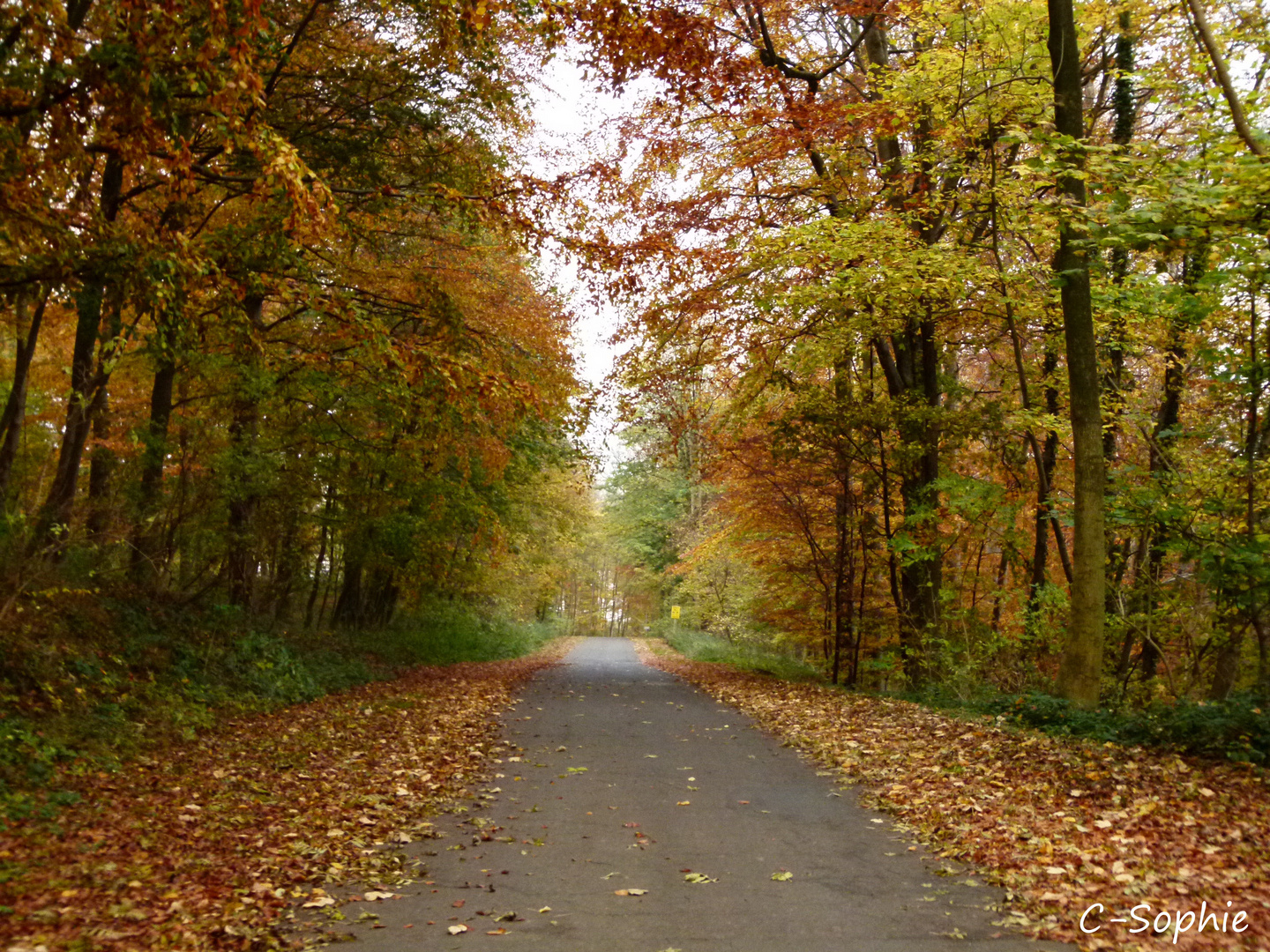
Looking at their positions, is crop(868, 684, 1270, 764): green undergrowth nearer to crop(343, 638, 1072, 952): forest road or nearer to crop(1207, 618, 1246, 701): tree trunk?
crop(1207, 618, 1246, 701): tree trunk

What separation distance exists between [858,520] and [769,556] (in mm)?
3200

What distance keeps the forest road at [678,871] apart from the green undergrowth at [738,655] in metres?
11.2

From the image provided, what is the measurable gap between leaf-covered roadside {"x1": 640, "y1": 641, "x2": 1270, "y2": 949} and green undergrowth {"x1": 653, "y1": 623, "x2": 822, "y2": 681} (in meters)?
10.2

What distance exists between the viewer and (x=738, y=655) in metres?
26.3

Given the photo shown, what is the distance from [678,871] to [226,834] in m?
2.96

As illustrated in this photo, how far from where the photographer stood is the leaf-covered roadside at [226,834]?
418 cm

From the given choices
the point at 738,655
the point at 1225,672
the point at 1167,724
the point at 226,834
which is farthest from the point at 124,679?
the point at 738,655

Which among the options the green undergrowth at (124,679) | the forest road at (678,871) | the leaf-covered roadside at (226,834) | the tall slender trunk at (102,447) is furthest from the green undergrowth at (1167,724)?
the tall slender trunk at (102,447)

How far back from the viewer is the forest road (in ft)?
14.2

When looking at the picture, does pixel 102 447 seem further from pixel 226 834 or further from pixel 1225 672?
pixel 1225 672

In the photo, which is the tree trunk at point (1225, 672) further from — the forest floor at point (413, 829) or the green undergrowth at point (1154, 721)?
the forest floor at point (413, 829)

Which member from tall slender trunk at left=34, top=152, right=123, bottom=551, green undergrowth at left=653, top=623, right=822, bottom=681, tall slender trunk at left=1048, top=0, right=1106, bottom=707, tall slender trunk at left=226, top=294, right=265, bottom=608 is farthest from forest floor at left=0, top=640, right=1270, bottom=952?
green undergrowth at left=653, top=623, right=822, bottom=681

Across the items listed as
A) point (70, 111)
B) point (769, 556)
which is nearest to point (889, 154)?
point (769, 556)

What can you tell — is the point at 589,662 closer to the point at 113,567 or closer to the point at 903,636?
the point at 903,636
